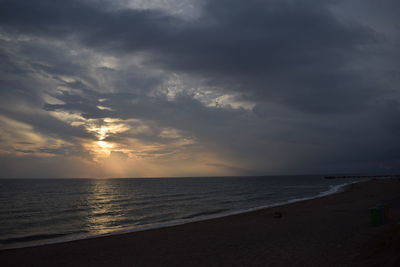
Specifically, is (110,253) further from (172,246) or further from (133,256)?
(172,246)

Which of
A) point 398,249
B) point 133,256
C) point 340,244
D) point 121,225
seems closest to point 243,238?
point 340,244

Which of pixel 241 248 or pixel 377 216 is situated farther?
pixel 377 216

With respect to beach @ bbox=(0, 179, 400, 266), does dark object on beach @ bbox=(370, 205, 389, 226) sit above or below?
above

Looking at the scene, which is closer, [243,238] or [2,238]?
[243,238]

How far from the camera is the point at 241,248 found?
39.1 ft

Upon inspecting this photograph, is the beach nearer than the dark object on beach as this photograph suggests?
Yes

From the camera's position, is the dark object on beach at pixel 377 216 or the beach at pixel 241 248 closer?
the beach at pixel 241 248

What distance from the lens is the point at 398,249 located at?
7613 millimetres

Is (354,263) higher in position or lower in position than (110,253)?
higher

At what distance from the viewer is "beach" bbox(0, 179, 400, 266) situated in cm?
929

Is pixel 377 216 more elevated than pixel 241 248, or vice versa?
pixel 377 216

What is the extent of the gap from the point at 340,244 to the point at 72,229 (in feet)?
61.9

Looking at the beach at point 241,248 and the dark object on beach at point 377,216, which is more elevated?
the dark object on beach at point 377,216

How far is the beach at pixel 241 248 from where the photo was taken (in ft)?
30.5
